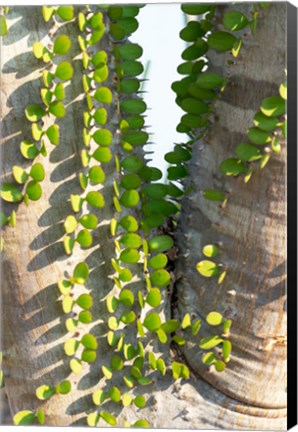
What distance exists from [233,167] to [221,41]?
0.14 metres

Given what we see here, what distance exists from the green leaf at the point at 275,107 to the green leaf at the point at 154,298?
Answer: 0.83ft

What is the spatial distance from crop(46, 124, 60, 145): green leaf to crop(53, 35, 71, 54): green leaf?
86 millimetres

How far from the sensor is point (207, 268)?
3.12 ft

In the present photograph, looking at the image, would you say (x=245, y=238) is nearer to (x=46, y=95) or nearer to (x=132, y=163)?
(x=132, y=163)

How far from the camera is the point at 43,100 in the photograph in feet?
3.09

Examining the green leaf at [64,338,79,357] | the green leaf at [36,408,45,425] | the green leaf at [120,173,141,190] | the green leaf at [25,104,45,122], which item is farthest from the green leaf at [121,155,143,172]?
the green leaf at [36,408,45,425]

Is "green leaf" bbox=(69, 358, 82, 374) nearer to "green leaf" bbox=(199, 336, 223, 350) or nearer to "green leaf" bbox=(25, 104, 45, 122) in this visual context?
"green leaf" bbox=(199, 336, 223, 350)

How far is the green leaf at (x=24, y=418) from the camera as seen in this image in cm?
102

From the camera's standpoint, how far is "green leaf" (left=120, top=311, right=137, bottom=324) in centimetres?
98

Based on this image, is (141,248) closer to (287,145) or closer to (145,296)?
(145,296)

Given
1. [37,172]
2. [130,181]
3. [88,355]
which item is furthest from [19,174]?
[88,355]

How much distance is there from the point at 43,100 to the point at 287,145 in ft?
0.93

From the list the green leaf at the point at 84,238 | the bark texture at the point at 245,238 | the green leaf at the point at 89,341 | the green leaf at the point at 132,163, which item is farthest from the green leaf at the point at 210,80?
the green leaf at the point at 89,341

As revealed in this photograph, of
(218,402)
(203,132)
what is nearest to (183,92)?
(203,132)
